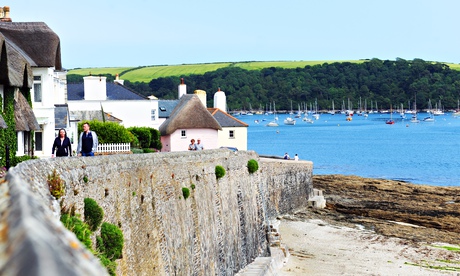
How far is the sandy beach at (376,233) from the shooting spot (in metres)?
38.5

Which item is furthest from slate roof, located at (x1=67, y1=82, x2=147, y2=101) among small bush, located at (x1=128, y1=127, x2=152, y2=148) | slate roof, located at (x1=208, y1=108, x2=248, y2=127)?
small bush, located at (x1=128, y1=127, x2=152, y2=148)

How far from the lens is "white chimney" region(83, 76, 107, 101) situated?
6481 centimetres

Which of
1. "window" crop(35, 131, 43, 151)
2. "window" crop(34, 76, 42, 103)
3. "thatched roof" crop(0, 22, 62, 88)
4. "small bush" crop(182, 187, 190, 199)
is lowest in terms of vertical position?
"small bush" crop(182, 187, 190, 199)

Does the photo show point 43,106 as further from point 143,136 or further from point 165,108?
point 165,108

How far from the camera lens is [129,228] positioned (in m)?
18.2

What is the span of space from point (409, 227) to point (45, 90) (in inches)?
997

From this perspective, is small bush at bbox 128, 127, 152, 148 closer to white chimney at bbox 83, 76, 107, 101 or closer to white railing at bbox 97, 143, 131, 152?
white chimney at bbox 83, 76, 107, 101

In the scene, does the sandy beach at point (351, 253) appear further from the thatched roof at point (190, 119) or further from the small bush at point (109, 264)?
the small bush at point (109, 264)

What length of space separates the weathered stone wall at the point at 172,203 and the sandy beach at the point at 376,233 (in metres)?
3.96

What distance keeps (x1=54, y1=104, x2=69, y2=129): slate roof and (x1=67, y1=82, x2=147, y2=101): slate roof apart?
79.8 ft

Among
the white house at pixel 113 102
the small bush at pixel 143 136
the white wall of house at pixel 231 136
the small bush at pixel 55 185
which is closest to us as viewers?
the small bush at pixel 55 185

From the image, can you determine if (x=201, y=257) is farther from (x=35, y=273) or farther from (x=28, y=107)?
(x=35, y=273)

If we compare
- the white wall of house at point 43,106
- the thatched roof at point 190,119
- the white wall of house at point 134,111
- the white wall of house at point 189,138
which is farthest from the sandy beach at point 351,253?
the white wall of house at point 134,111

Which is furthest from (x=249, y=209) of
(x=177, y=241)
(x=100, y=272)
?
(x=100, y=272)
